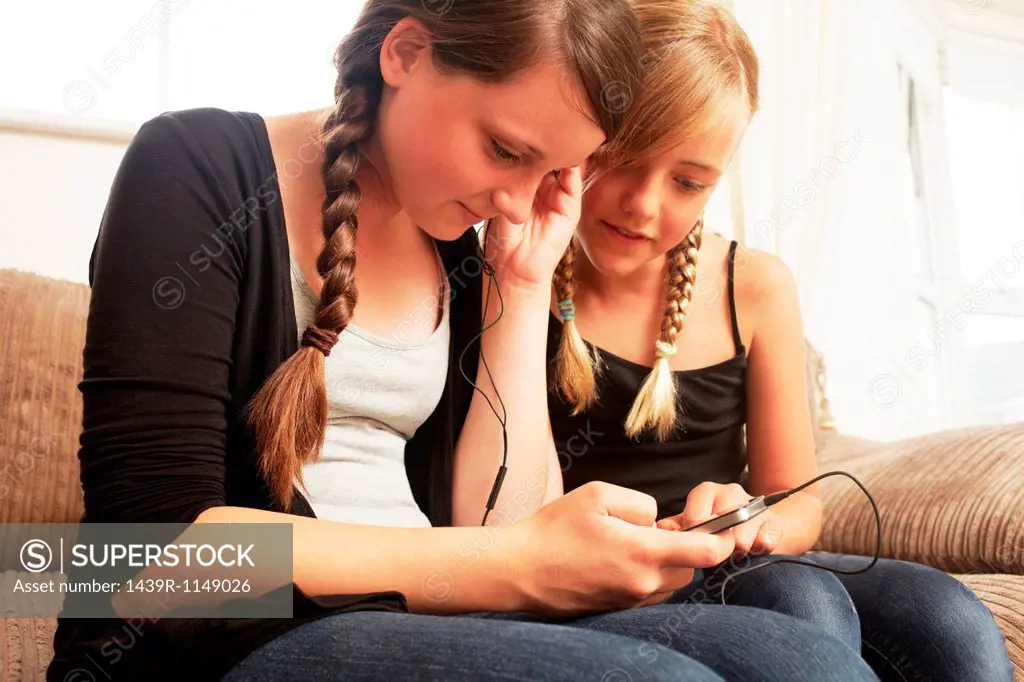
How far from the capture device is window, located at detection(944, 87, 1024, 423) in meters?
3.32

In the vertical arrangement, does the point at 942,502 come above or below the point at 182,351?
below

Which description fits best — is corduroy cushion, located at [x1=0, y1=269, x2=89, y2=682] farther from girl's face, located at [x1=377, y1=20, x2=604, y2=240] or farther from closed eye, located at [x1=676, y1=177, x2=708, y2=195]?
closed eye, located at [x1=676, y1=177, x2=708, y2=195]

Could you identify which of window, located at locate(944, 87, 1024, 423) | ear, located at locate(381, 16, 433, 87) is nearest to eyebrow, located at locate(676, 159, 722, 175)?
ear, located at locate(381, 16, 433, 87)

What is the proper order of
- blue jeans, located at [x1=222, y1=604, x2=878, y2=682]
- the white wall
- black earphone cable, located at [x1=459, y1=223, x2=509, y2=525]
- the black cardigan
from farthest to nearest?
the white wall < black earphone cable, located at [x1=459, y1=223, x2=509, y2=525] < the black cardigan < blue jeans, located at [x1=222, y1=604, x2=878, y2=682]

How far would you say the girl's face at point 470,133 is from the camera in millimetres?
827

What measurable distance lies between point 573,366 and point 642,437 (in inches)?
5.3

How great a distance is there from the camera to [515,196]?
2.92 ft

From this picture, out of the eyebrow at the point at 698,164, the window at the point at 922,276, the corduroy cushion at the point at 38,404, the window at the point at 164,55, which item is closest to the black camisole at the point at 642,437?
the eyebrow at the point at 698,164

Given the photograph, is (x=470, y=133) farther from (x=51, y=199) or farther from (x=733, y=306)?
(x=51, y=199)

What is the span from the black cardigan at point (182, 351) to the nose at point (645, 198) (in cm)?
39

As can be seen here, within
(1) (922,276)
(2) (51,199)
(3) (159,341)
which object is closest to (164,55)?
(2) (51,199)

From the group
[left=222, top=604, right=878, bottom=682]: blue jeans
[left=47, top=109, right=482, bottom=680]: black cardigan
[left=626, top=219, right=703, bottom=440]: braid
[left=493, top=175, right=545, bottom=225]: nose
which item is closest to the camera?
[left=222, top=604, right=878, bottom=682]: blue jeans

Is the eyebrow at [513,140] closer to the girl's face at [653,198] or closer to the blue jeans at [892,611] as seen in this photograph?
the girl's face at [653,198]

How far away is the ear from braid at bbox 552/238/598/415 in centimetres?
38
